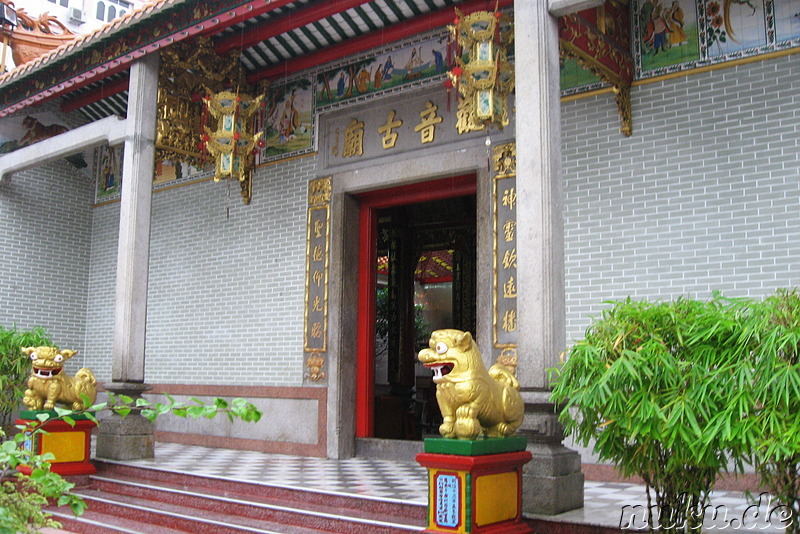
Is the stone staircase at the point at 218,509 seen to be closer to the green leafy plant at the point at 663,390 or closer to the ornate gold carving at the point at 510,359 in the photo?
the green leafy plant at the point at 663,390

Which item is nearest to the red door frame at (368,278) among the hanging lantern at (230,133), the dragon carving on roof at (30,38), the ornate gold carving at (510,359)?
the hanging lantern at (230,133)

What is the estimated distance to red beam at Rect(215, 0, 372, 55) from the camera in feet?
21.0

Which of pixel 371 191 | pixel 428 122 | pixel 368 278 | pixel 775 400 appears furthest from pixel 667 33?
pixel 775 400

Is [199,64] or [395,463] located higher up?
[199,64]

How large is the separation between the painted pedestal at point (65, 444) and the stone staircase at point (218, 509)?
0.16m

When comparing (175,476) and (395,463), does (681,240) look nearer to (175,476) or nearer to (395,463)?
(395,463)

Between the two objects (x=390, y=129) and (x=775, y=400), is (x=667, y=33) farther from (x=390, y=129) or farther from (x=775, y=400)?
(x=775, y=400)

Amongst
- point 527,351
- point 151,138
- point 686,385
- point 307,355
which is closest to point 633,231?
point 527,351

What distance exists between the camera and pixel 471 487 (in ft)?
11.2

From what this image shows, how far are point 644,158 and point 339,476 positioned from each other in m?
3.22

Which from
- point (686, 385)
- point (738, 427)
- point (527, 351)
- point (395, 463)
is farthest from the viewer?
point (395, 463)

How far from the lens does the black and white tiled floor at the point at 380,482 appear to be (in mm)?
3744

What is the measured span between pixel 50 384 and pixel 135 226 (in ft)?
4.94

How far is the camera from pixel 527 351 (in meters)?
4.12
